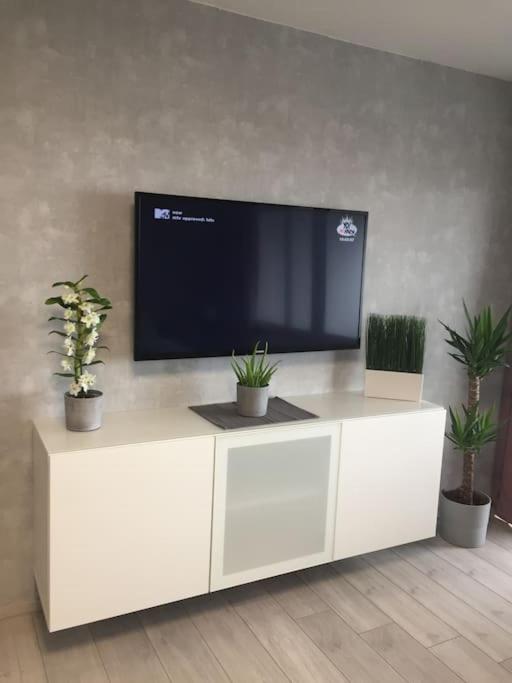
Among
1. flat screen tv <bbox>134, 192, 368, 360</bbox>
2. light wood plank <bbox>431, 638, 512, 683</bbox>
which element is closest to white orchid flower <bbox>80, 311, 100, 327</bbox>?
flat screen tv <bbox>134, 192, 368, 360</bbox>

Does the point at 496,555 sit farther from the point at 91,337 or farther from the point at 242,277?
the point at 91,337

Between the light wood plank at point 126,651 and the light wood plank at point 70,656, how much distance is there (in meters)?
0.03

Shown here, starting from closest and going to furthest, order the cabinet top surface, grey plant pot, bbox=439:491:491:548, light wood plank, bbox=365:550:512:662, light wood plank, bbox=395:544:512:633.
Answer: the cabinet top surface < light wood plank, bbox=365:550:512:662 < light wood plank, bbox=395:544:512:633 < grey plant pot, bbox=439:491:491:548

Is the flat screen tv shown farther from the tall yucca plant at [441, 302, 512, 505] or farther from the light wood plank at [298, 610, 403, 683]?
the light wood plank at [298, 610, 403, 683]

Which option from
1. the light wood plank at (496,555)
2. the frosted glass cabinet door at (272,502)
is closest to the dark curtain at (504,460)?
the light wood plank at (496,555)

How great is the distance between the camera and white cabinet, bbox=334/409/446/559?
8.78 feet

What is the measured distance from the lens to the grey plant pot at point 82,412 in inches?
88.5

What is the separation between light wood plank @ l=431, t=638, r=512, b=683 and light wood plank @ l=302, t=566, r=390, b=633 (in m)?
0.25

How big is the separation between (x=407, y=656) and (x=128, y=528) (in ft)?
3.66

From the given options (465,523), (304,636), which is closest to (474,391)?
(465,523)

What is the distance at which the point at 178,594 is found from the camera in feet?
7.71

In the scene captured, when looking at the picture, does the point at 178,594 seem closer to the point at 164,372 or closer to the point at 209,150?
the point at 164,372

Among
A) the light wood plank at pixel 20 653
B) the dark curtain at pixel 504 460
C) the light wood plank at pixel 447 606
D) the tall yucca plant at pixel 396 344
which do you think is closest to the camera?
the light wood plank at pixel 20 653

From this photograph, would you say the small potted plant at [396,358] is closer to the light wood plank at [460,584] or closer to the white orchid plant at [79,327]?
the light wood plank at [460,584]
